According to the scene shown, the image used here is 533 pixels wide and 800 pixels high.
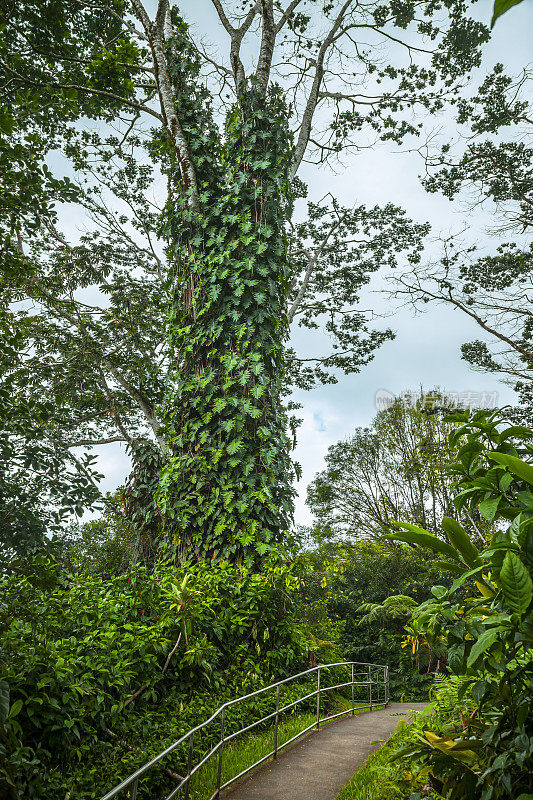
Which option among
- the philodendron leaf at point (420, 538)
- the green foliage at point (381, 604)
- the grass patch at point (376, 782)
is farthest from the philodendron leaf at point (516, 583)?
the green foliage at point (381, 604)

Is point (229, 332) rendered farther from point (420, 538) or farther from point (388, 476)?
point (388, 476)

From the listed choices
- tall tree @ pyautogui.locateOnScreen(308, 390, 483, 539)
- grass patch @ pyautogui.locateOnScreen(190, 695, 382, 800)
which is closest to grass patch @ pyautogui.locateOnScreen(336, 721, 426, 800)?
grass patch @ pyautogui.locateOnScreen(190, 695, 382, 800)

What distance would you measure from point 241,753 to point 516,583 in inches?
187

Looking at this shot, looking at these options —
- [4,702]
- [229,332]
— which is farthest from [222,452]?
[4,702]

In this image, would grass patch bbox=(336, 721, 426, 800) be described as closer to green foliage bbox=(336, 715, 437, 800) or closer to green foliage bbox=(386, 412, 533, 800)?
green foliage bbox=(336, 715, 437, 800)

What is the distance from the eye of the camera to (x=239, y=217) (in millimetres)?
8516

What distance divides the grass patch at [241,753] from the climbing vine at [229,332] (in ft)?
6.71

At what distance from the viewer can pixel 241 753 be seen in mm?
5141

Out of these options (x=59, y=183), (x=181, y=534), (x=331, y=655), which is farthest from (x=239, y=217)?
(x=331, y=655)

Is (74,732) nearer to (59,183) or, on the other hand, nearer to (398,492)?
(59,183)

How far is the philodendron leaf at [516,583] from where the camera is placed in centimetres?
150

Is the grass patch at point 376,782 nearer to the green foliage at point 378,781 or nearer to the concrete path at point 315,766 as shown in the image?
the green foliage at point 378,781

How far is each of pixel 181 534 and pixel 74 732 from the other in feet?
13.5

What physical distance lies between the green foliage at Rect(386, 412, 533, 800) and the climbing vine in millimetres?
4905
